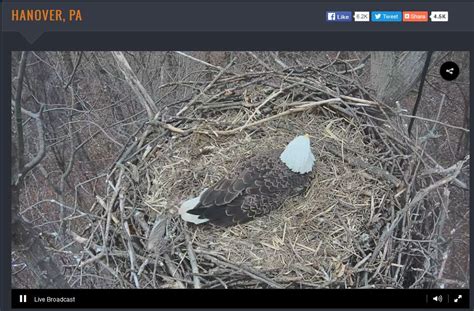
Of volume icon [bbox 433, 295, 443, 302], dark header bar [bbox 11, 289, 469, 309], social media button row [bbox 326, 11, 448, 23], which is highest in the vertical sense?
social media button row [bbox 326, 11, 448, 23]

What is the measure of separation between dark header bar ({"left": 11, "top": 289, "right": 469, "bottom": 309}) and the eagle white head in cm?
73

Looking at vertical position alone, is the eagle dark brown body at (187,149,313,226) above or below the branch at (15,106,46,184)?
below

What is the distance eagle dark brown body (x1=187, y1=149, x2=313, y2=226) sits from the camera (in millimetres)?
2586

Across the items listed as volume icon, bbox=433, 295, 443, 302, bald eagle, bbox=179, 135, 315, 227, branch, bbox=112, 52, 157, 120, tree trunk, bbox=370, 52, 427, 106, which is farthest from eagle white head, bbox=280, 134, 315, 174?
volume icon, bbox=433, 295, 443, 302

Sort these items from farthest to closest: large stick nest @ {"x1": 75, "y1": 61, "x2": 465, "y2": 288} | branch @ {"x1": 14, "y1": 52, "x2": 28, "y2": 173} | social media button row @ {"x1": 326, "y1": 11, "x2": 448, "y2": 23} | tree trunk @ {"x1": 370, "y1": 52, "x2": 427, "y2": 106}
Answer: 1. tree trunk @ {"x1": 370, "y1": 52, "x2": 427, "y2": 106}
2. large stick nest @ {"x1": 75, "y1": 61, "x2": 465, "y2": 288}
3. branch @ {"x1": 14, "y1": 52, "x2": 28, "y2": 173}
4. social media button row @ {"x1": 326, "y1": 11, "x2": 448, "y2": 23}

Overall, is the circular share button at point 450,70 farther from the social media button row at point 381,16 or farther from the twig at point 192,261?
Answer: the twig at point 192,261

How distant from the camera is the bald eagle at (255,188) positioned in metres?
2.56

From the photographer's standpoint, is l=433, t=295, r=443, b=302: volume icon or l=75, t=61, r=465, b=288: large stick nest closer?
l=433, t=295, r=443, b=302: volume icon

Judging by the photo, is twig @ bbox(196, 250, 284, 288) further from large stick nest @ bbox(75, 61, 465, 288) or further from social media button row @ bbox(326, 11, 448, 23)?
social media button row @ bbox(326, 11, 448, 23)

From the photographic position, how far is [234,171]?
9.21 feet

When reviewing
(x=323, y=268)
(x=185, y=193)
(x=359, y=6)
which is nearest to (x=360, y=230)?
(x=323, y=268)

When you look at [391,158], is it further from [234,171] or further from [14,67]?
[14,67]

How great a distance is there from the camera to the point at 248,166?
9.21 feet

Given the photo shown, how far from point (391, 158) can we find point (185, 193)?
1135 millimetres
